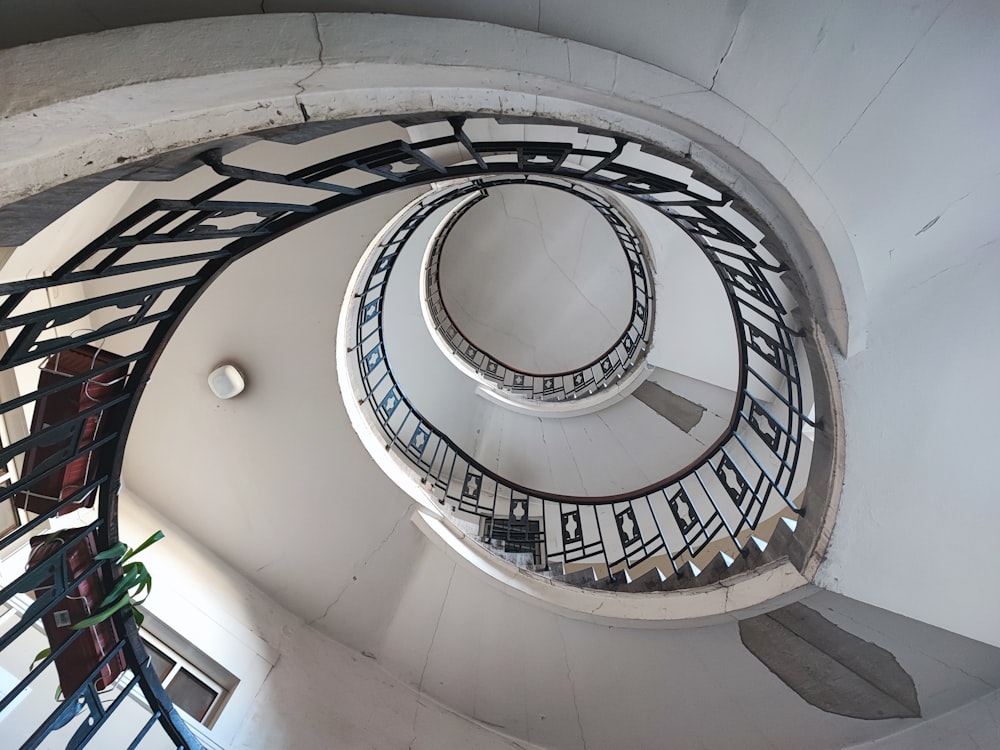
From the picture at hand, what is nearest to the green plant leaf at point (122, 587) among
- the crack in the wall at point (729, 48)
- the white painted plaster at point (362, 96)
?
the white painted plaster at point (362, 96)

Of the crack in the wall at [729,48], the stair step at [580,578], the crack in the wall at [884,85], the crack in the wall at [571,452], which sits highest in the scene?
the crack in the wall at [571,452]

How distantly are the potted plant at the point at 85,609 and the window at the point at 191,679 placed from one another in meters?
1.69

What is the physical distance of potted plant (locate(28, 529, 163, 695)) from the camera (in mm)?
1714

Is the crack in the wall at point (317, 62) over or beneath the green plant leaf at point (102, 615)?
over

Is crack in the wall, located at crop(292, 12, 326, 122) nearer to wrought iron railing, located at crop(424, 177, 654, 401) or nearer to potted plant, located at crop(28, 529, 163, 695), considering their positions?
potted plant, located at crop(28, 529, 163, 695)

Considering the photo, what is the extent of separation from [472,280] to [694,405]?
14.4 ft

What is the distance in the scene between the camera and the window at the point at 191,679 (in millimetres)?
3223

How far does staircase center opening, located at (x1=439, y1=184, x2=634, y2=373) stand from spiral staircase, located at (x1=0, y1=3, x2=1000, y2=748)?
1.64 metres

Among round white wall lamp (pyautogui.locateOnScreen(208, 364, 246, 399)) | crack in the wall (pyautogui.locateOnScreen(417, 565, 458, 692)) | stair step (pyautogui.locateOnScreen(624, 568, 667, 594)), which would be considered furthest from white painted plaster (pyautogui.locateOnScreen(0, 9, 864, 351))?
crack in the wall (pyautogui.locateOnScreen(417, 565, 458, 692))

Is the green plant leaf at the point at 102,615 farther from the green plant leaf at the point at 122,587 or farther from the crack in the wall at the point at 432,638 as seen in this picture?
the crack in the wall at the point at 432,638

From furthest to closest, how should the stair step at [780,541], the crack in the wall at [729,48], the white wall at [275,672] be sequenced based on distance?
the white wall at [275,672] < the stair step at [780,541] < the crack in the wall at [729,48]

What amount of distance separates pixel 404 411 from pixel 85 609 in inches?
169

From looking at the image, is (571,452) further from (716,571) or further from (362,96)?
(362,96)

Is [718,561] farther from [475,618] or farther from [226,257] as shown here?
[226,257]
